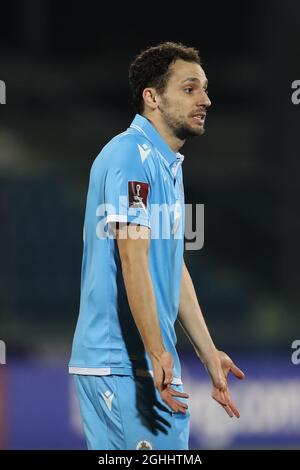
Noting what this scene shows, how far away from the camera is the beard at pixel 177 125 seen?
294 cm

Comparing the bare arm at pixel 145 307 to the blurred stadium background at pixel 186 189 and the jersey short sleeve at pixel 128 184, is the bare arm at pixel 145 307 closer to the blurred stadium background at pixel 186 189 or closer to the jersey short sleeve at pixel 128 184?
the jersey short sleeve at pixel 128 184

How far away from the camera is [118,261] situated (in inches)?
109

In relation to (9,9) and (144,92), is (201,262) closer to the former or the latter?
(9,9)

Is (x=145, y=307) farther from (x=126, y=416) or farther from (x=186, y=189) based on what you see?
(x=186, y=189)

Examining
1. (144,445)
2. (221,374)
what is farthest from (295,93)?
(144,445)

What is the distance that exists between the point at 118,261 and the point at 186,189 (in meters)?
8.75

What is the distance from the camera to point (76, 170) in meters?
11.6

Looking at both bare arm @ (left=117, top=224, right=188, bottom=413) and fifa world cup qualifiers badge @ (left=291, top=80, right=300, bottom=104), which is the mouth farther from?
fifa world cup qualifiers badge @ (left=291, top=80, right=300, bottom=104)

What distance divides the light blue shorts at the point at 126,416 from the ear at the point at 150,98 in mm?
837

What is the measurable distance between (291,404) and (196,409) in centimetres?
75

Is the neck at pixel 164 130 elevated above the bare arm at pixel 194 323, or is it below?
above

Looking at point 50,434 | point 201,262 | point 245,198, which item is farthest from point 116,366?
point 245,198

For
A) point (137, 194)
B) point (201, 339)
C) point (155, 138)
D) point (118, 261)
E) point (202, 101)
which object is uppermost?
point (202, 101)

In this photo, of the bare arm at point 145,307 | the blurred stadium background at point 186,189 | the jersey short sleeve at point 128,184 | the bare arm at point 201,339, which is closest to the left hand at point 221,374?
the bare arm at point 201,339
